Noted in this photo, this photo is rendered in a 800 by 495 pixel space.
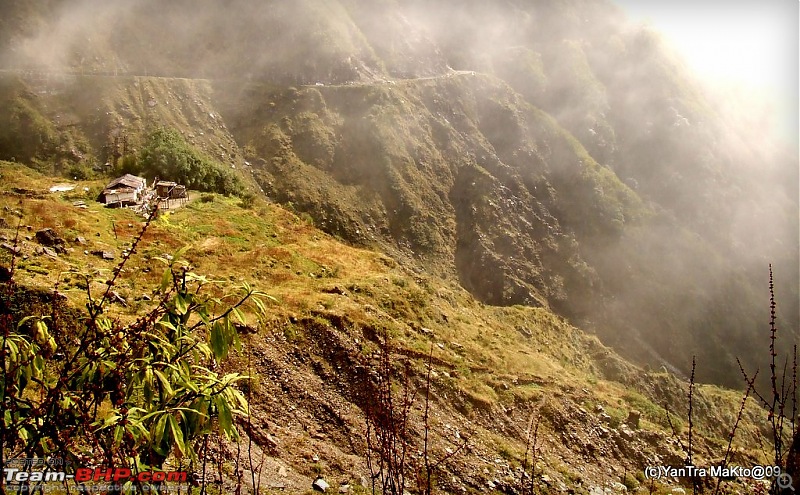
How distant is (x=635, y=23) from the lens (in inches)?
2997

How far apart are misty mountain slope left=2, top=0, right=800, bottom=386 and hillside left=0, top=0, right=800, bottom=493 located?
0.87 feet

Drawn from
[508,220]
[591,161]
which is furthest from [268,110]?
[591,161]

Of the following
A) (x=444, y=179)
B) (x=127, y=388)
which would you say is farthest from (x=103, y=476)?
(x=444, y=179)

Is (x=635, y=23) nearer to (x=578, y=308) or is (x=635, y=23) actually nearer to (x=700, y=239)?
Answer: (x=700, y=239)

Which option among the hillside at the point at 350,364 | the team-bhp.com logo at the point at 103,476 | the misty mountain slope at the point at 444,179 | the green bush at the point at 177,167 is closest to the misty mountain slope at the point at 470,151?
the misty mountain slope at the point at 444,179

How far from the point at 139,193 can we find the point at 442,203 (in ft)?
86.5

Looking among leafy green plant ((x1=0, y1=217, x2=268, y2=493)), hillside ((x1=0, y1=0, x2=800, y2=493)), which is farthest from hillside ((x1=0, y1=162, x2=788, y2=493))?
leafy green plant ((x1=0, y1=217, x2=268, y2=493))

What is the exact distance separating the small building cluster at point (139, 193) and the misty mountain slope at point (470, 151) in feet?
33.8

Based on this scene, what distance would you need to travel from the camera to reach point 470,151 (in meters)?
50.9

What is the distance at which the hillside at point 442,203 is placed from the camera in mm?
17203

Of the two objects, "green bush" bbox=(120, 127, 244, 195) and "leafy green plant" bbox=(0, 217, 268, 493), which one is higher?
"green bush" bbox=(120, 127, 244, 195)

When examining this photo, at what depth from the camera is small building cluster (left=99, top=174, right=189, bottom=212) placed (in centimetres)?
2591

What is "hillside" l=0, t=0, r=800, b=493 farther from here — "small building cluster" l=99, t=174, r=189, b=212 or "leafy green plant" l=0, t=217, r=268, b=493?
"leafy green plant" l=0, t=217, r=268, b=493

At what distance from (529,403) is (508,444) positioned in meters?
2.83
